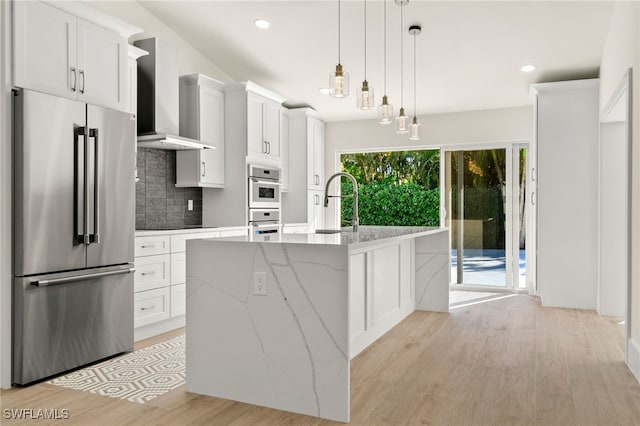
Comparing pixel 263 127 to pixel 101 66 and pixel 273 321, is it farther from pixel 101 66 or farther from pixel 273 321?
pixel 273 321

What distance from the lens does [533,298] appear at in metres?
5.75

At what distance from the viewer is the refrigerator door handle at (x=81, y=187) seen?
3.12 meters

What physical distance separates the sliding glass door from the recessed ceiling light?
9.97 ft

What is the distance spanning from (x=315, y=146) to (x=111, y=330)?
4203 millimetres

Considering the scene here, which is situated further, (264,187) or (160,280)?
(264,187)

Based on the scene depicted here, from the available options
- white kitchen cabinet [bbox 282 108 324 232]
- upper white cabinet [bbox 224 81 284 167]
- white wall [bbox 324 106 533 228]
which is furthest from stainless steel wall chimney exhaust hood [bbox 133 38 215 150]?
white wall [bbox 324 106 533 228]

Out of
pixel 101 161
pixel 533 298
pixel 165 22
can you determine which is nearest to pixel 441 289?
pixel 533 298

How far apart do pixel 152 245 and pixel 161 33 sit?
235 centimetres

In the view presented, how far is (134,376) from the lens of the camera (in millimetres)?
3047

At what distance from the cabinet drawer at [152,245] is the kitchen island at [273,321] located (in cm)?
126

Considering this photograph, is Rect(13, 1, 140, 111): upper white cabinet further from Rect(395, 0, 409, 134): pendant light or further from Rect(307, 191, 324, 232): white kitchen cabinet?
Rect(307, 191, 324, 232): white kitchen cabinet

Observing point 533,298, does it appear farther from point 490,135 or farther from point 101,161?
point 101,161

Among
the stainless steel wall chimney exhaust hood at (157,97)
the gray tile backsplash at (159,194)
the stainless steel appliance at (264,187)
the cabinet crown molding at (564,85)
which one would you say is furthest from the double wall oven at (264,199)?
the cabinet crown molding at (564,85)

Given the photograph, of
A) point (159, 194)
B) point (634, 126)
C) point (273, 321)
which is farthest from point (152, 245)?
point (634, 126)
